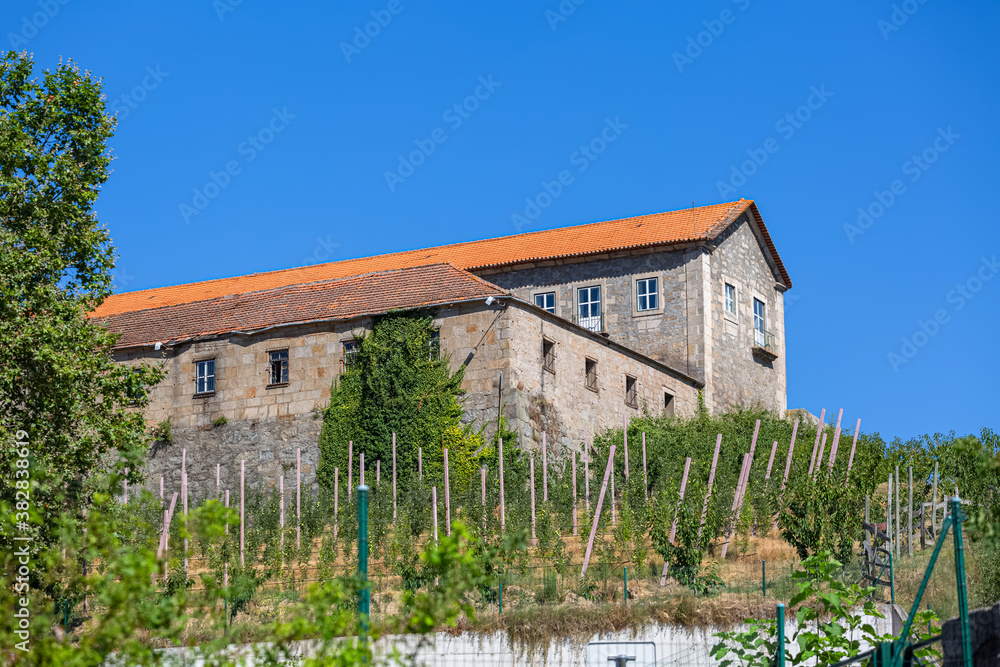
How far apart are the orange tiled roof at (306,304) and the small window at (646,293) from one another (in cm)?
713

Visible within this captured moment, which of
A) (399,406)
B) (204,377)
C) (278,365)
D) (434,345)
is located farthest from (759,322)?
(204,377)

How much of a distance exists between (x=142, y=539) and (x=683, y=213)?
21040mm

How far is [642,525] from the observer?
21.7 m

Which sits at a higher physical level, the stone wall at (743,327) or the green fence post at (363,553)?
the stone wall at (743,327)

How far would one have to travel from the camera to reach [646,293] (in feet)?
119


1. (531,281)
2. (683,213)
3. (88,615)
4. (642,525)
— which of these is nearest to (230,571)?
(88,615)

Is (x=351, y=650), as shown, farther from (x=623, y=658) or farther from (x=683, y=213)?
Result: (x=683, y=213)

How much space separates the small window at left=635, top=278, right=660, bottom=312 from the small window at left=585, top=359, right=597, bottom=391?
5.63 meters

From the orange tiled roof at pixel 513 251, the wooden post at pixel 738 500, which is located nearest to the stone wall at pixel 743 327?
the orange tiled roof at pixel 513 251

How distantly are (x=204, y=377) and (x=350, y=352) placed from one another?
4.16 metres

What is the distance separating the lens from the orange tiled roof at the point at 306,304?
97.5 ft

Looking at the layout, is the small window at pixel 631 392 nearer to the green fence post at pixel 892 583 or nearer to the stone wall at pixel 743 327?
the stone wall at pixel 743 327

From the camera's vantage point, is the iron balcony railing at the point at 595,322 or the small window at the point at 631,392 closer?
the small window at the point at 631,392

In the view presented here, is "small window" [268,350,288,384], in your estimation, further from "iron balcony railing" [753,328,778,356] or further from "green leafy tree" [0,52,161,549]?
"iron balcony railing" [753,328,778,356]
